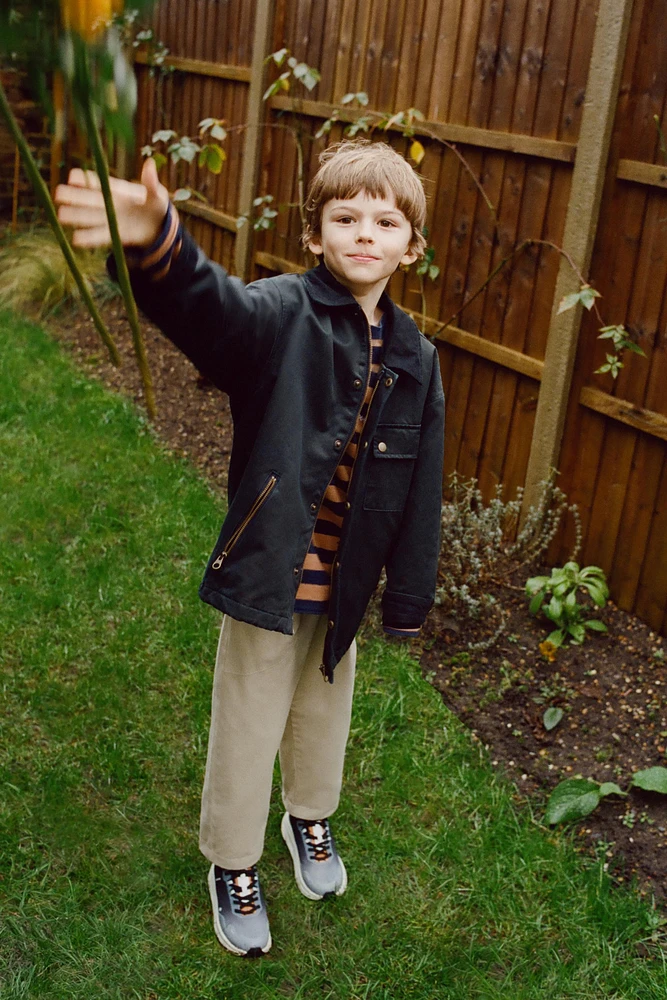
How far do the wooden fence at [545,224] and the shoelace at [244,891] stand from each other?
5.52 feet

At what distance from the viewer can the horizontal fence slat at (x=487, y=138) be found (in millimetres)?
3623

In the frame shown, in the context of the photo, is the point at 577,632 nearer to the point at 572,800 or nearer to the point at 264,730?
the point at 572,800

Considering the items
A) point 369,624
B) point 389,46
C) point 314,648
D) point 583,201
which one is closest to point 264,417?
point 314,648

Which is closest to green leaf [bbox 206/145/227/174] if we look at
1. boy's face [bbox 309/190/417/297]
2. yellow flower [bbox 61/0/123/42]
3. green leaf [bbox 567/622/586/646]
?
green leaf [bbox 567/622/586/646]

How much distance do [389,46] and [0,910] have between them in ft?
11.7

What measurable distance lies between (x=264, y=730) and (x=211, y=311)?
1.04m

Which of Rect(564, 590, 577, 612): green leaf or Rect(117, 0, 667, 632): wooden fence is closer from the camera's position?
Rect(117, 0, 667, 632): wooden fence

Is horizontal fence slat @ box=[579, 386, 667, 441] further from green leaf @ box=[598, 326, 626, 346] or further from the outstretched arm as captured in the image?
the outstretched arm

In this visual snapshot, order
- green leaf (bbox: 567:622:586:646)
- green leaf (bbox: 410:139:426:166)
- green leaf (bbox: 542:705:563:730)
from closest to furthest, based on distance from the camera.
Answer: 1. green leaf (bbox: 542:705:563:730)
2. green leaf (bbox: 567:622:586:646)
3. green leaf (bbox: 410:139:426:166)

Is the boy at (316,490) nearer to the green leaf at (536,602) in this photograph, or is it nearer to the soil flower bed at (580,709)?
the soil flower bed at (580,709)

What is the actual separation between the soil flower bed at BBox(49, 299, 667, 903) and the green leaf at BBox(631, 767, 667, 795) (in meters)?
0.05

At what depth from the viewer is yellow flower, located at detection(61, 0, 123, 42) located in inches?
25.7

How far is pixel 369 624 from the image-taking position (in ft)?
11.9

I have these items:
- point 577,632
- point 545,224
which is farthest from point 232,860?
point 545,224
